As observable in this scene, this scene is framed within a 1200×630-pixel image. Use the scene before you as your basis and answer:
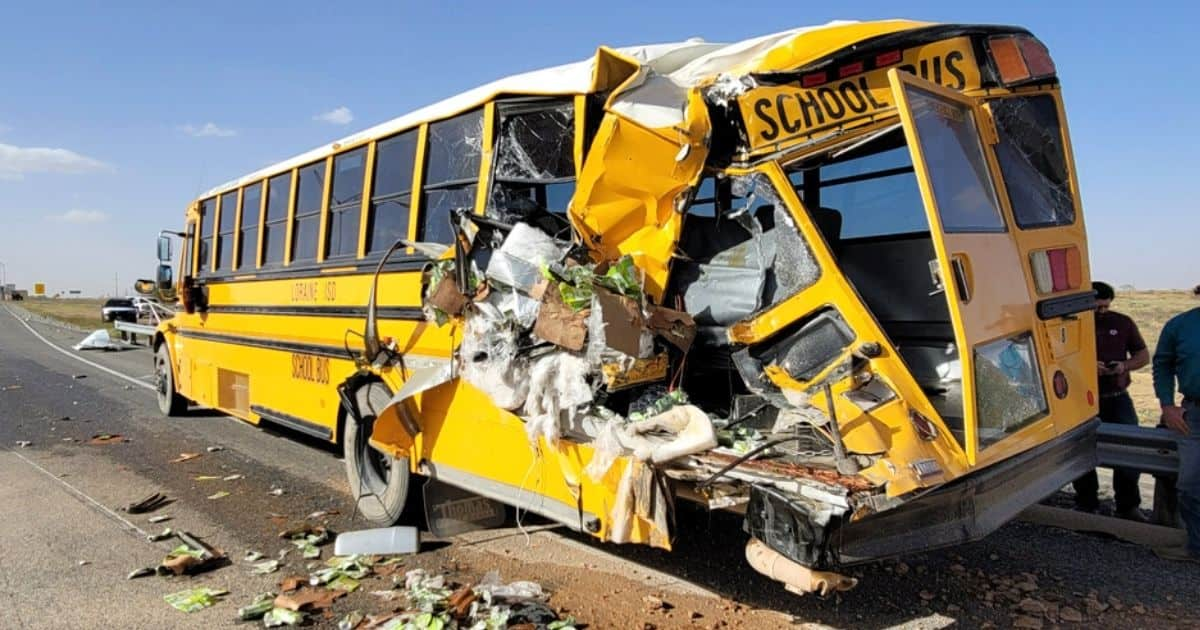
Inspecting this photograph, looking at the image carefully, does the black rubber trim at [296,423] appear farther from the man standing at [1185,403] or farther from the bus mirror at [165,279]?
the man standing at [1185,403]

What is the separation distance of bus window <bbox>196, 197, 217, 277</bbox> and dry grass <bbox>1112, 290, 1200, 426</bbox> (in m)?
8.92

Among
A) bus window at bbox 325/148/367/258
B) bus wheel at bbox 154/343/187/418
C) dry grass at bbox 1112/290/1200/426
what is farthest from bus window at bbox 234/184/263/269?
dry grass at bbox 1112/290/1200/426

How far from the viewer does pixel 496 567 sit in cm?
471

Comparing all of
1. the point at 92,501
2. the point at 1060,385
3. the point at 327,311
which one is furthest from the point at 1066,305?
the point at 92,501

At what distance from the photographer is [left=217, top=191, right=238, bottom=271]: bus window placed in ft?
27.4

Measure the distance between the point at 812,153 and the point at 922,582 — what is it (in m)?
2.39

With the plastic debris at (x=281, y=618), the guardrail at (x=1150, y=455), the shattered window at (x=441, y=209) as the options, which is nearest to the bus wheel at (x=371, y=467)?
the shattered window at (x=441, y=209)

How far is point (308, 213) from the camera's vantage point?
668cm

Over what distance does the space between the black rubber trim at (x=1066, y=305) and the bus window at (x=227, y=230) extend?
7.24 m

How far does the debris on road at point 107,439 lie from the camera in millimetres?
8584

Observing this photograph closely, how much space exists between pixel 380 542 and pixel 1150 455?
4.79 m

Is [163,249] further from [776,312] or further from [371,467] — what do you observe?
[776,312]

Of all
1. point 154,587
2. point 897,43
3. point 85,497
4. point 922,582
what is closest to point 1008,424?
point 922,582

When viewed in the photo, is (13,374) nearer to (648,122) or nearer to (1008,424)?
(648,122)
